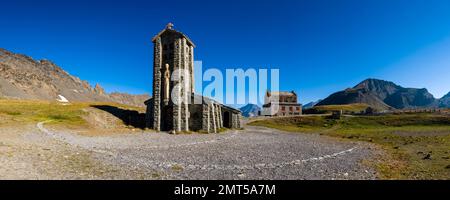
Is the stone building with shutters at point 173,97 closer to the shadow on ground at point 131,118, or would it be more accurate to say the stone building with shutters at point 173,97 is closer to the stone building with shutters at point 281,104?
the shadow on ground at point 131,118

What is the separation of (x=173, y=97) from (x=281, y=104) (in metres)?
73.5

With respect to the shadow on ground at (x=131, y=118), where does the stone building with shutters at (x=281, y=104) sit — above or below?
above

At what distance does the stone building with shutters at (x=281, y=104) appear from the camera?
107875 mm

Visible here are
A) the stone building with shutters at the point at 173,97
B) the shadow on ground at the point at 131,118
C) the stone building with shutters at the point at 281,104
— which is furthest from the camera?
the stone building with shutters at the point at 281,104

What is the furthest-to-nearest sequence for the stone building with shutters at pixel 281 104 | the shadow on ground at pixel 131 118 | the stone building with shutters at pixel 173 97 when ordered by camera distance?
the stone building with shutters at pixel 281 104, the shadow on ground at pixel 131 118, the stone building with shutters at pixel 173 97

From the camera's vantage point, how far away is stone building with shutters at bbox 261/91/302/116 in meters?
108

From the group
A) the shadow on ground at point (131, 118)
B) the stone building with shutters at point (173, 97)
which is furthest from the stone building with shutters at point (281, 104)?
the shadow on ground at point (131, 118)

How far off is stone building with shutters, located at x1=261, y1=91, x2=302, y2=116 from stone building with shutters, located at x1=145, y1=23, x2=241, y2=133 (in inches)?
2628

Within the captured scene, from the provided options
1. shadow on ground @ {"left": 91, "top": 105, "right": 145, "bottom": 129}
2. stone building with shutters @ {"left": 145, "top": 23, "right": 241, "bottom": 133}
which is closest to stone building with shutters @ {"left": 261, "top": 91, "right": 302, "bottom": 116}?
stone building with shutters @ {"left": 145, "top": 23, "right": 241, "bottom": 133}

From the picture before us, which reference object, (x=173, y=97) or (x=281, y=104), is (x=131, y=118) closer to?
(x=173, y=97)

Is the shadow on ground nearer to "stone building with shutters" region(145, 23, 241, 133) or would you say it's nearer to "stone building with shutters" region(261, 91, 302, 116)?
"stone building with shutters" region(145, 23, 241, 133)

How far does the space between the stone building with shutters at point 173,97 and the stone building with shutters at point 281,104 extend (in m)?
66.7

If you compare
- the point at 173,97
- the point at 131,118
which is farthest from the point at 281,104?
the point at 131,118

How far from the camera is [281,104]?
109 metres
